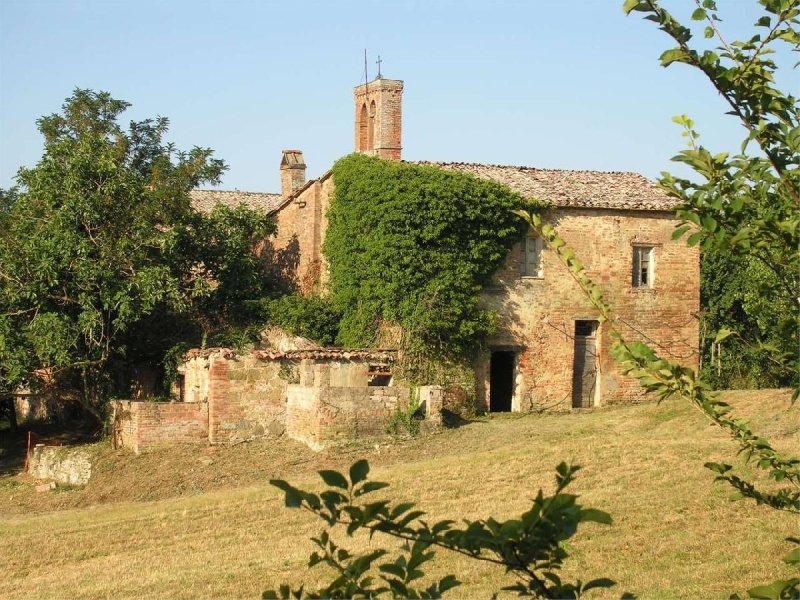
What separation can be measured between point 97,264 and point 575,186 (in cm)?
1214

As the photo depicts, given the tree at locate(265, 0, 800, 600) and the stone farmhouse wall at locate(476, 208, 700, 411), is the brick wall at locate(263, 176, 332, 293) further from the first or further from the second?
the tree at locate(265, 0, 800, 600)

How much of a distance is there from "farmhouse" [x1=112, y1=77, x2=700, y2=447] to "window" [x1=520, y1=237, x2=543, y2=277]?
1.1 inches

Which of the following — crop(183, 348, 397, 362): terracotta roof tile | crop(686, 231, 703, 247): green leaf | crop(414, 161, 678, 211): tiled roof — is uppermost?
crop(414, 161, 678, 211): tiled roof

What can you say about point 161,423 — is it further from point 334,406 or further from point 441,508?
point 441,508

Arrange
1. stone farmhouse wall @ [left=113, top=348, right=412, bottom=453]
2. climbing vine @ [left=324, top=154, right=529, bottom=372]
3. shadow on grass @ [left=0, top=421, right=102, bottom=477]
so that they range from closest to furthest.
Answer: stone farmhouse wall @ [left=113, top=348, right=412, bottom=453]
climbing vine @ [left=324, top=154, right=529, bottom=372]
shadow on grass @ [left=0, top=421, right=102, bottom=477]

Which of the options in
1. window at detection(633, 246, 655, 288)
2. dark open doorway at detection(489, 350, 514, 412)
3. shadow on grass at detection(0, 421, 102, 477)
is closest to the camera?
shadow on grass at detection(0, 421, 102, 477)

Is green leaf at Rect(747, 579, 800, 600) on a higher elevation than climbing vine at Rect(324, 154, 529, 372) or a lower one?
lower

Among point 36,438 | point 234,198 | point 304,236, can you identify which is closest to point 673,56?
point 304,236

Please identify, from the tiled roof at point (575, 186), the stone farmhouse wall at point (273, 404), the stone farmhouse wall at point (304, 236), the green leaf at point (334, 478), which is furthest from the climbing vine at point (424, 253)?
the green leaf at point (334, 478)

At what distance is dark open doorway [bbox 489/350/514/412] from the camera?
86.0 ft

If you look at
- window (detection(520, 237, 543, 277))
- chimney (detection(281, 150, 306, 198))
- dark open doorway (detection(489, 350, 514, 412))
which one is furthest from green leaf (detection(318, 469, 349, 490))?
chimney (detection(281, 150, 306, 198))

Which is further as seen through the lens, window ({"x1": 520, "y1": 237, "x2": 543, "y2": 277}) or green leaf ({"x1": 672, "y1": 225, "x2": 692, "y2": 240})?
window ({"x1": 520, "y1": 237, "x2": 543, "y2": 277})

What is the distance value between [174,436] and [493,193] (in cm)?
920

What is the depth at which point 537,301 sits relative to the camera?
2559 centimetres
